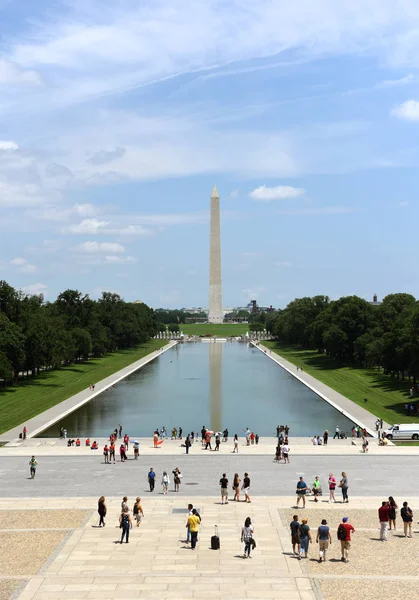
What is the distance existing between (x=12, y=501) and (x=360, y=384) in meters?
47.9

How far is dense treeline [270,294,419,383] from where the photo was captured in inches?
2400

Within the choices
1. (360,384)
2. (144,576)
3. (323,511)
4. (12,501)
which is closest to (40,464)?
(12,501)

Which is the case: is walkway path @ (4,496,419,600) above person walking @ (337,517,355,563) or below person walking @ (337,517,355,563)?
below

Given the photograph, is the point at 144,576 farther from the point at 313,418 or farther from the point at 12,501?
the point at 313,418

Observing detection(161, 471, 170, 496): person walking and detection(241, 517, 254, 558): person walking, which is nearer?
detection(241, 517, 254, 558): person walking

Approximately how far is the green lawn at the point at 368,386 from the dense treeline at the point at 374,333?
159 centimetres

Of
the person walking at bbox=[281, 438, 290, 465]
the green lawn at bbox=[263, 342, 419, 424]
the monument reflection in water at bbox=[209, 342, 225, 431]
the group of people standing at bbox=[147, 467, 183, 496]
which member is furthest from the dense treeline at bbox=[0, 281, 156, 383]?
the group of people standing at bbox=[147, 467, 183, 496]

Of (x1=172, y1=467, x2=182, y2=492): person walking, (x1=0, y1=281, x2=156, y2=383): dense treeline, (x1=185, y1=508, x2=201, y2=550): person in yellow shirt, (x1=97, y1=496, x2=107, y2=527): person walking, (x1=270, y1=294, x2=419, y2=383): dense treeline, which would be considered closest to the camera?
(x1=185, y1=508, x2=201, y2=550): person in yellow shirt

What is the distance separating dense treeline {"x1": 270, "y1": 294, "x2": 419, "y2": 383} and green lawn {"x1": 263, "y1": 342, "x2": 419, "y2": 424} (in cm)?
159

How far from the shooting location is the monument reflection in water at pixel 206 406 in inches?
1903

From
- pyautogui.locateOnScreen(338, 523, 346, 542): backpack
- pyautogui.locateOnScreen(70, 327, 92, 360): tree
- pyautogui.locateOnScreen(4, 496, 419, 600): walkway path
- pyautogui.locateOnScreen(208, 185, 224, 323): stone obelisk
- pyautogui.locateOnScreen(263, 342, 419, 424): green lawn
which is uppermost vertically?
pyautogui.locateOnScreen(208, 185, 224, 323): stone obelisk

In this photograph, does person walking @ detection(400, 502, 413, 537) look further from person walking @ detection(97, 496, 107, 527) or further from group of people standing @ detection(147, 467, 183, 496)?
group of people standing @ detection(147, 467, 183, 496)

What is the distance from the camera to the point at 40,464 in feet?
111

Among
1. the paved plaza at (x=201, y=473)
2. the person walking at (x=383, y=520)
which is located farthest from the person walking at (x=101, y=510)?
the person walking at (x=383, y=520)
